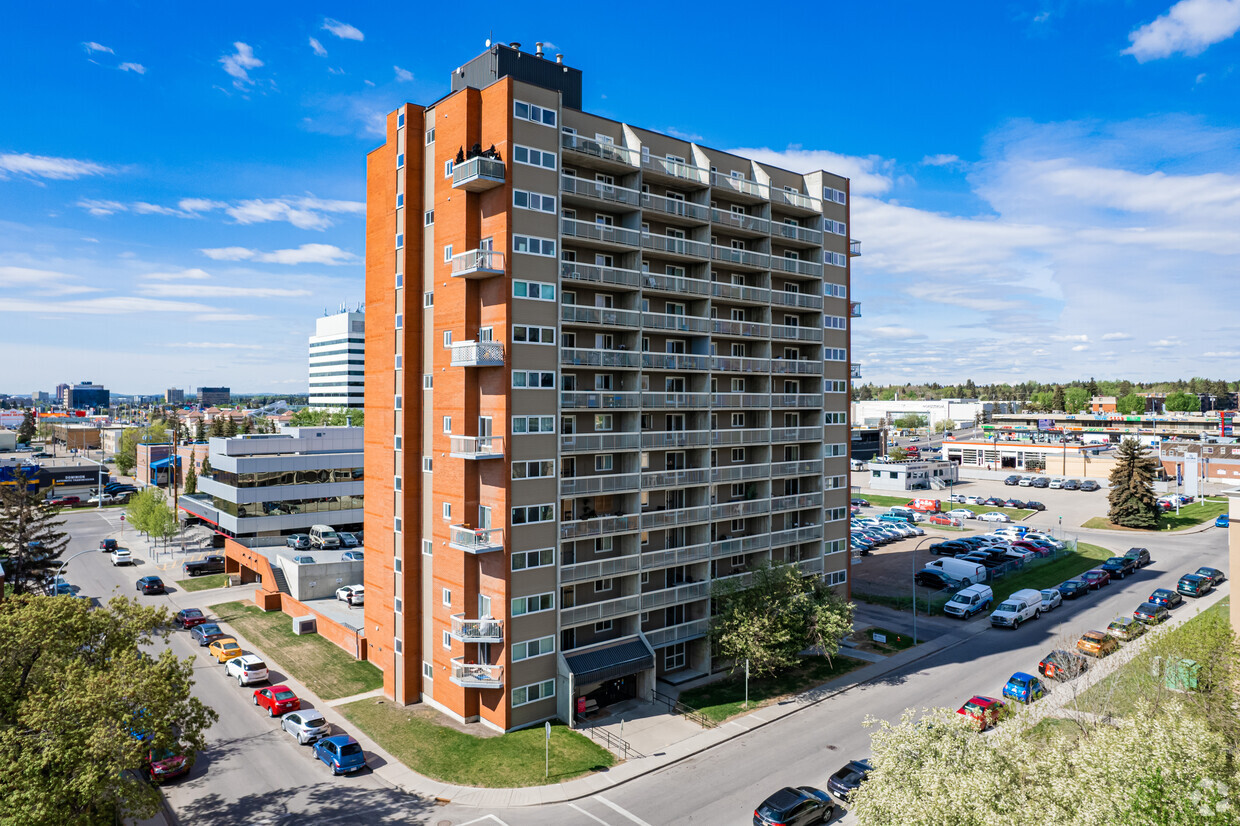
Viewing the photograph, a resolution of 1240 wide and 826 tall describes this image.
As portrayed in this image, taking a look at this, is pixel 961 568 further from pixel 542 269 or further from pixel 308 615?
pixel 308 615

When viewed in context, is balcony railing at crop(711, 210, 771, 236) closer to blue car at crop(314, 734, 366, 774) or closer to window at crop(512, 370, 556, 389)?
window at crop(512, 370, 556, 389)

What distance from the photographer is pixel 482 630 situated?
1389 inches

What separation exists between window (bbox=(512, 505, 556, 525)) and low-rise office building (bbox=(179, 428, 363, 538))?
1724 inches

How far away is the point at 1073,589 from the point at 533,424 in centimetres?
5232

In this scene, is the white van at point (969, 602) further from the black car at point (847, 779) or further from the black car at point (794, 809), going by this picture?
the black car at point (794, 809)

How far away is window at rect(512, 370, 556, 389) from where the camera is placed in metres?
36.0

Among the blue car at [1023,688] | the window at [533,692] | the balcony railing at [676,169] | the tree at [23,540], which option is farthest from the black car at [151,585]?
the blue car at [1023,688]

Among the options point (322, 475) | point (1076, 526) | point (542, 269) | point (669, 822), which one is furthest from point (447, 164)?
point (1076, 526)

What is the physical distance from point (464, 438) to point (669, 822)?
2002 centimetres

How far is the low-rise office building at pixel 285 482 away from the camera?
68562 millimetres

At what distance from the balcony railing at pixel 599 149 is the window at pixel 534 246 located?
5.55 m

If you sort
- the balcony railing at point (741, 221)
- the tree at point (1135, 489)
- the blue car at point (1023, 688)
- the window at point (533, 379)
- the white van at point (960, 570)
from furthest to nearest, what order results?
1. the tree at point (1135, 489)
2. the white van at point (960, 570)
3. the balcony railing at point (741, 221)
4. the blue car at point (1023, 688)
5. the window at point (533, 379)

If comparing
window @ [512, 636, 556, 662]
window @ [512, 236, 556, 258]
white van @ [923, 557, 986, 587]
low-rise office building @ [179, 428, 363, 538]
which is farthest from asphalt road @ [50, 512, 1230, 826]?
window @ [512, 236, 556, 258]

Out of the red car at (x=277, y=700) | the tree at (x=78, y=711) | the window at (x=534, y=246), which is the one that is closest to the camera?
the tree at (x=78, y=711)
